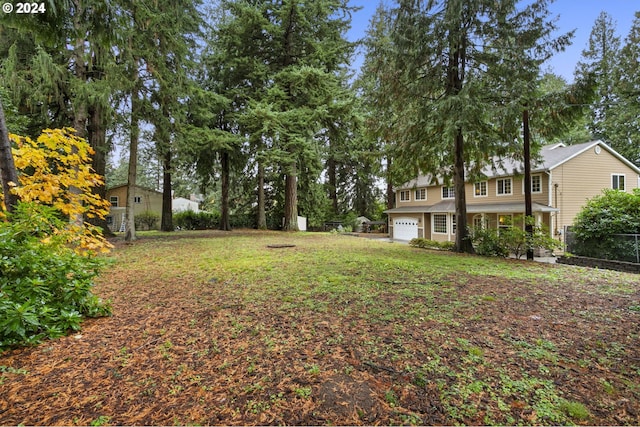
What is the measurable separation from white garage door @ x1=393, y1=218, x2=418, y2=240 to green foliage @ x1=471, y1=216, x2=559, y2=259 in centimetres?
1039

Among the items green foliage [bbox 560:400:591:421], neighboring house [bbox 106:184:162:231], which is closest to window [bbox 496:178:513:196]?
green foliage [bbox 560:400:591:421]

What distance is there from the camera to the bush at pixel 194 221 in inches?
917

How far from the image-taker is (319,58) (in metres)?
15.0

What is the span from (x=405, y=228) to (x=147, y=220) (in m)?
20.0

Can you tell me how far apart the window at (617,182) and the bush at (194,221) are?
25.3 metres

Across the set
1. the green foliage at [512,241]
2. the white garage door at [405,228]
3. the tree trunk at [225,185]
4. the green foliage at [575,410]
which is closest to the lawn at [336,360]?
the green foliage at [575,410]

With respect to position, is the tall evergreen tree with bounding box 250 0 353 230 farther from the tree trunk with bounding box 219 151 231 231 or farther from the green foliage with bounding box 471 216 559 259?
the green foliage with bounding box 471 216 559 259

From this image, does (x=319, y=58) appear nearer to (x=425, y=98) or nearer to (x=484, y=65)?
(x=425, y=98)

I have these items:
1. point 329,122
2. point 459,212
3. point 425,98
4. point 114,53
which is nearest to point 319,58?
point 329,122

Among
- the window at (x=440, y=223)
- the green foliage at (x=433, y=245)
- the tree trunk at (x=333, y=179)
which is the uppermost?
the tree trunk at (x=333, y=179)

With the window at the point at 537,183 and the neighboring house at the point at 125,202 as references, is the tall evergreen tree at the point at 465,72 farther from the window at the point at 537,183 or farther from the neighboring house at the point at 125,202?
the neighboring house at the point at 125,202

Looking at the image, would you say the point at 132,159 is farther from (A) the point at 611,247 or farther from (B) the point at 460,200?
(A) the point at 611,247

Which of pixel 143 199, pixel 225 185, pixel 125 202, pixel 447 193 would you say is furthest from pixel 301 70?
pixel 143 199

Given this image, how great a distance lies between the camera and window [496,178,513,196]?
16584 mm
